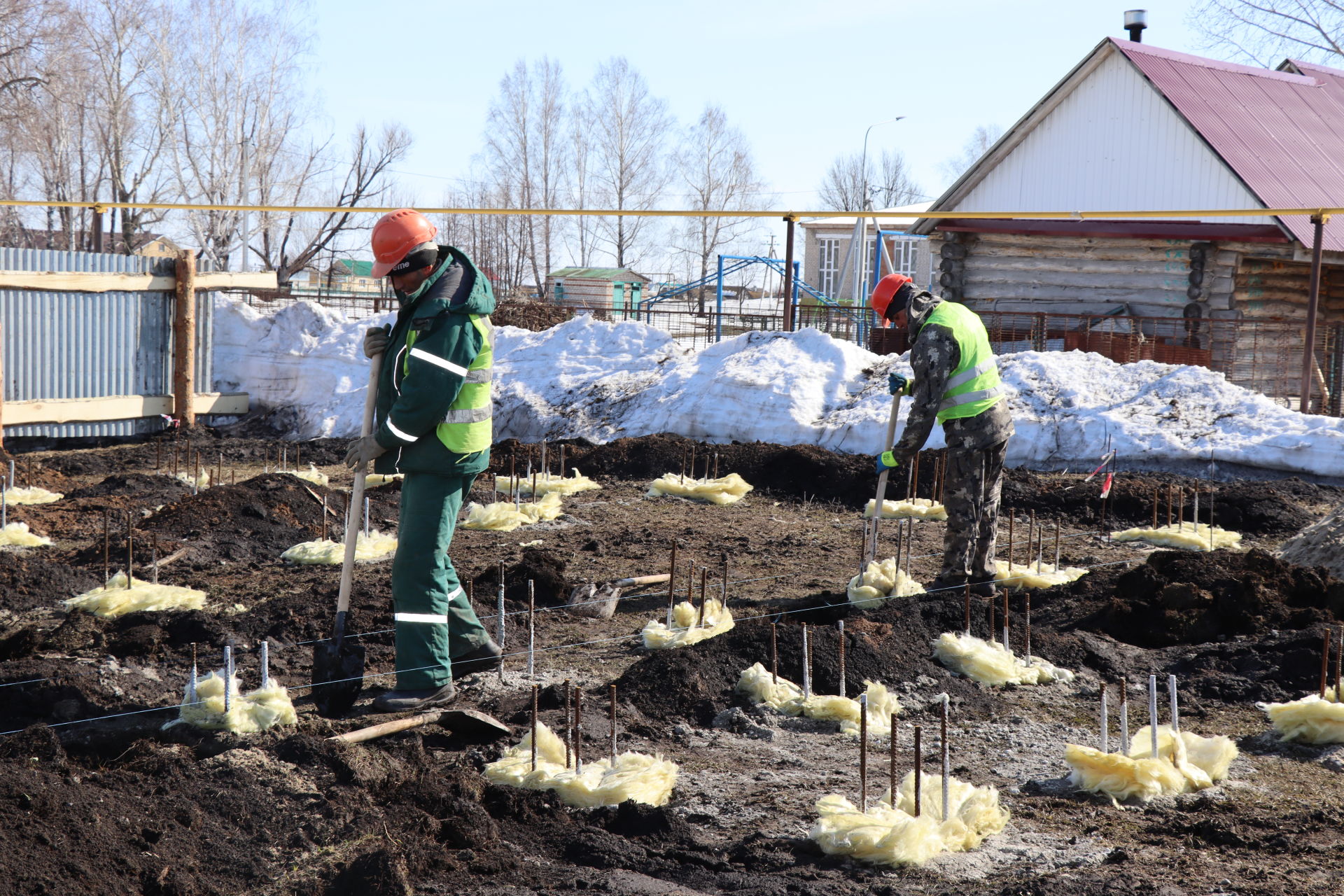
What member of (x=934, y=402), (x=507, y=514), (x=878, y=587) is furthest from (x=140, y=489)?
(x=934, y=402)

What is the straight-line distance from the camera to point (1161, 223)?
16.3m

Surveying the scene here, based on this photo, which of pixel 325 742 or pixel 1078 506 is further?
pixel 1078 506

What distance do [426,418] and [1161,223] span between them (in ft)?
48.1

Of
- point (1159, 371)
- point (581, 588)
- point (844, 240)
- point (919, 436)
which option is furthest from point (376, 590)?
point (844, 240)

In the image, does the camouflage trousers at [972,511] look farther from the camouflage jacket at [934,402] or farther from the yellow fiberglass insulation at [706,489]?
the yellow fiberglass insulation at [706,489]

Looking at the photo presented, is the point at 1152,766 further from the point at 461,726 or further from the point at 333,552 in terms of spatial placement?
the point at 333,552

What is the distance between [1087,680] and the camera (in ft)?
16.7

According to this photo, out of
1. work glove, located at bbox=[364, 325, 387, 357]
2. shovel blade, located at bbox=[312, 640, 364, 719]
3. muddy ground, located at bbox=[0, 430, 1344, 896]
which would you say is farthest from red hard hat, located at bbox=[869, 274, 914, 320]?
shovel blade, located at bbox=[312, 640, 364, 719]

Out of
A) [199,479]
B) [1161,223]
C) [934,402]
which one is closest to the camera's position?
[934,402]

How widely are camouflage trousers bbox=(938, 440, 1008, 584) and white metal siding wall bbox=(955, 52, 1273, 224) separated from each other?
11609mm

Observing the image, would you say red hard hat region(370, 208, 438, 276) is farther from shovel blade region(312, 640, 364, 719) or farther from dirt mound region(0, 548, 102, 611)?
dirt mound region(0, 548, 102, 611)

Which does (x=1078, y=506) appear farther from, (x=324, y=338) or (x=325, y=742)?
(x=324, y=338)

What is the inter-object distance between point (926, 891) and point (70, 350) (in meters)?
11.4

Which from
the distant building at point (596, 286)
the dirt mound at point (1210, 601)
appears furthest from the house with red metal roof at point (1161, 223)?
the distant building at point (596, 286)
